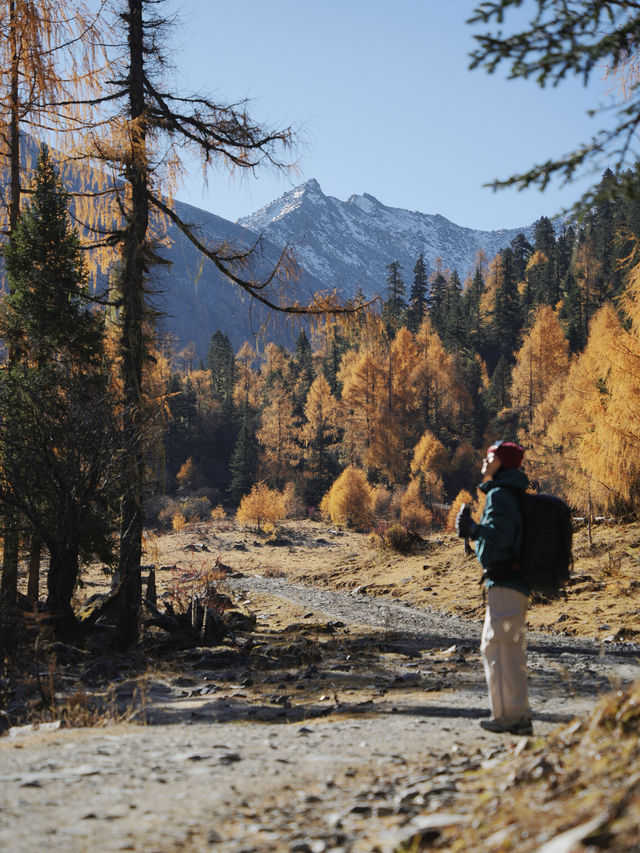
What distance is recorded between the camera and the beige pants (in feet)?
16.1

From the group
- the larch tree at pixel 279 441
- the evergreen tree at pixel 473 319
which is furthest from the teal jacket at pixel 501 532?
the evergreen tree at pixel 473 319

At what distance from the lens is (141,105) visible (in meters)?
10.8

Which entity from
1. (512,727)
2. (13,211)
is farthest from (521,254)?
(512,727)

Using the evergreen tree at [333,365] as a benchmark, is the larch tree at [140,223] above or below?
below

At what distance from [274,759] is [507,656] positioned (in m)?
1.82

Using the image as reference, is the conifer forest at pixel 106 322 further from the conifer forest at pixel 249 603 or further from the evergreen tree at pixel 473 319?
the evergreen tree at pixel 473 319

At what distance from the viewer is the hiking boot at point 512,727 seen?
15.9 ft

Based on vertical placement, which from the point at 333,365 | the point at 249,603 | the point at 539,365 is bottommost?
the point at 249,603

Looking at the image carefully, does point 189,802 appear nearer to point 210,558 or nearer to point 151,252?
point 151,252

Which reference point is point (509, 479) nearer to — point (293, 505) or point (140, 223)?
point (140, 223)

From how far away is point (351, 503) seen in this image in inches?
1784

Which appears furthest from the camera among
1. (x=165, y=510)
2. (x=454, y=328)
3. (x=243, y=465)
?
(x=454, y=328)

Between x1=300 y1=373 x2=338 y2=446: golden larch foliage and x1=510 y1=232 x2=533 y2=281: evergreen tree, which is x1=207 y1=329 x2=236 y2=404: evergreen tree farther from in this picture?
x1=510 y1=232 x2=533 y2=281: evergreen tree

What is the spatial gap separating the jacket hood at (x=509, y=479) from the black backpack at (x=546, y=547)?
0.54 feet
